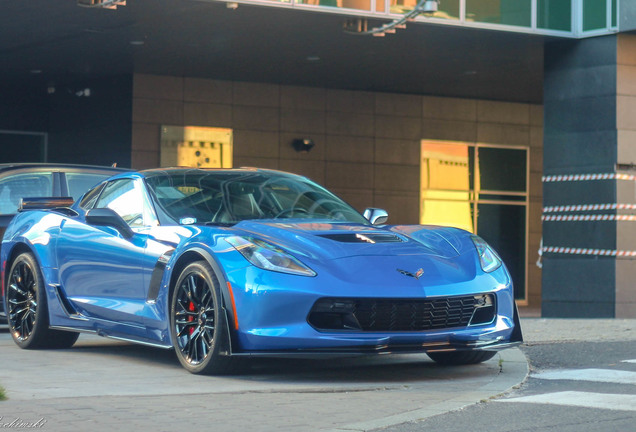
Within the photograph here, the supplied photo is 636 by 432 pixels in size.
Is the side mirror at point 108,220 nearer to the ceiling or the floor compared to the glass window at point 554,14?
nearer to the floor

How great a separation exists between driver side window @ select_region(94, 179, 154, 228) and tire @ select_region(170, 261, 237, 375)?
0.79 metres

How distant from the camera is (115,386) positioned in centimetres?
674

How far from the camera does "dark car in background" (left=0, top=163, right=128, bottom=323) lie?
36.6 feet

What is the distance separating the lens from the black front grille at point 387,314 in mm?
6797

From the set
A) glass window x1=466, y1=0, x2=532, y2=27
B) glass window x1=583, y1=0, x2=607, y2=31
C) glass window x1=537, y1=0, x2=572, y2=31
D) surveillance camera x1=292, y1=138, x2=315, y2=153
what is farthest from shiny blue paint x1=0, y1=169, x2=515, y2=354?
surveillance camera x1=292, y1=138, x2=315, y2=153

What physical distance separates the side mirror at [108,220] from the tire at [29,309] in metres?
1.28

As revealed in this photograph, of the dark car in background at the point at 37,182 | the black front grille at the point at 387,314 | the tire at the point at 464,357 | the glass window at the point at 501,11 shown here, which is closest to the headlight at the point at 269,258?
the black front grille at the point at 387,314

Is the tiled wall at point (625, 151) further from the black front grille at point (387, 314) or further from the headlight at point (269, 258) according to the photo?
the headlight at point (269, 258)

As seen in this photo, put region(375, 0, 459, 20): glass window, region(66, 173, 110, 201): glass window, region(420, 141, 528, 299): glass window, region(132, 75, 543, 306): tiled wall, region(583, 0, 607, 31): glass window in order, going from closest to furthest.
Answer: region(66, 173, 110, 201): glass window, region(375, 0, 459, 20): glass window, region(583, 0, 607, 31): glass window, region(132, 75, 543, 306): tiled wall, region(420, 141, 528, 299): glass window

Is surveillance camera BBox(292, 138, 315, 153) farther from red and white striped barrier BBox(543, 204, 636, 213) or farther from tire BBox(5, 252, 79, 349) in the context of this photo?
tire BBox(5, 252, 79, 349)

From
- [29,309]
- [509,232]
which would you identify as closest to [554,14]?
[509,232]

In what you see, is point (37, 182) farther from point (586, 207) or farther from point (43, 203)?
point (586, 207)

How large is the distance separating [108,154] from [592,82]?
32.0 ft

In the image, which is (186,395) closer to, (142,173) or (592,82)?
(142,173)
